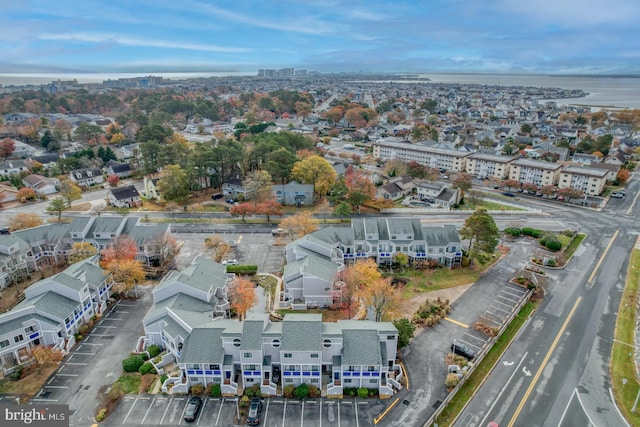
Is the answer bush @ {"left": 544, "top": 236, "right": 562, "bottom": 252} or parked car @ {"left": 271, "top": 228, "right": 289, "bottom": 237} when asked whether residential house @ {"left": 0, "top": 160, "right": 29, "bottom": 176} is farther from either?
bush @ {"left": 544, "top": 236, "right": 562, "bottom": 252}

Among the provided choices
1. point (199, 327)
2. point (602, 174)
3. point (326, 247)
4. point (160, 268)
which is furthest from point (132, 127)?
point (602, 174)

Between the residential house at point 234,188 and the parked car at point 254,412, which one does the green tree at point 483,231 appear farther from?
the residential house at point 234,188

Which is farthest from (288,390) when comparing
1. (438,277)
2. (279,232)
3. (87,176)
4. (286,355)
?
(87,176)

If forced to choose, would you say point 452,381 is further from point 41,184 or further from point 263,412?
point 41,184

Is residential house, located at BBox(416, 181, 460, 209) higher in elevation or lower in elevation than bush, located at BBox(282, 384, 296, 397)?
higher

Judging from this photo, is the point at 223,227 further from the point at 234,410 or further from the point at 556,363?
the point at 556,363

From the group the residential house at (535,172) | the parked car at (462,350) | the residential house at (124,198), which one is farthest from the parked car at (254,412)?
the residential house at (535,172)

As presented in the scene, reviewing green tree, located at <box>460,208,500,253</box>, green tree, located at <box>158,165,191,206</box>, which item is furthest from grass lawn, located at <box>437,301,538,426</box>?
green tree, located at <box>158,165,191,206</box>
